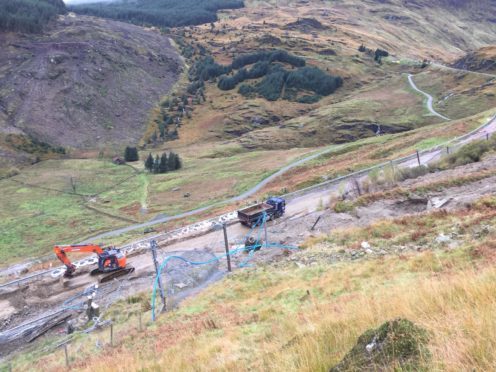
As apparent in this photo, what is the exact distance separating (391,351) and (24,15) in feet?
594

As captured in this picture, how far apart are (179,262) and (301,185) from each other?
24157 millimetres

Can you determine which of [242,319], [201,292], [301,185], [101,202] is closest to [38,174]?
[101,202]

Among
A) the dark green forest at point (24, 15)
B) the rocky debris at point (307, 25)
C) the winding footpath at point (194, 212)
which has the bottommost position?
the winding footpath at point (194, 212)

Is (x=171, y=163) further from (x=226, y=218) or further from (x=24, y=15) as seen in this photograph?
(x=24, y=15)

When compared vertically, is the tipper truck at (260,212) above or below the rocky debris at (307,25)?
below

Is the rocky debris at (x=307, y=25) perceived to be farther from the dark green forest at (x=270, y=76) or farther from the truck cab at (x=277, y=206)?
the truck cab at (x=277, y=206)

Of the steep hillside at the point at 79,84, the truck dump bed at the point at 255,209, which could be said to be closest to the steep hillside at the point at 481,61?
the steep hillside at the point at 79,84

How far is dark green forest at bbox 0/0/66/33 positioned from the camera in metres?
138

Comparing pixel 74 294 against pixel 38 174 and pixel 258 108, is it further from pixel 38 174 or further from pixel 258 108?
pixel 258 108

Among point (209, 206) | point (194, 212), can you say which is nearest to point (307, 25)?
point (209, 206)

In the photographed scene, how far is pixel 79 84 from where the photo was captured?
416ft

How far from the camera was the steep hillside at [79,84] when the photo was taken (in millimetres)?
110625

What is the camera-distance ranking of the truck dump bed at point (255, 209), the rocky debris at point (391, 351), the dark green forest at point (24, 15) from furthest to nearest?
the dark green forest at point (24, 15) < the truck dump bed at point (255, 209) < the rocky debris at point (391, 351)

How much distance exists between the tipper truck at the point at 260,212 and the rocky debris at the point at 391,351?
30.0m
